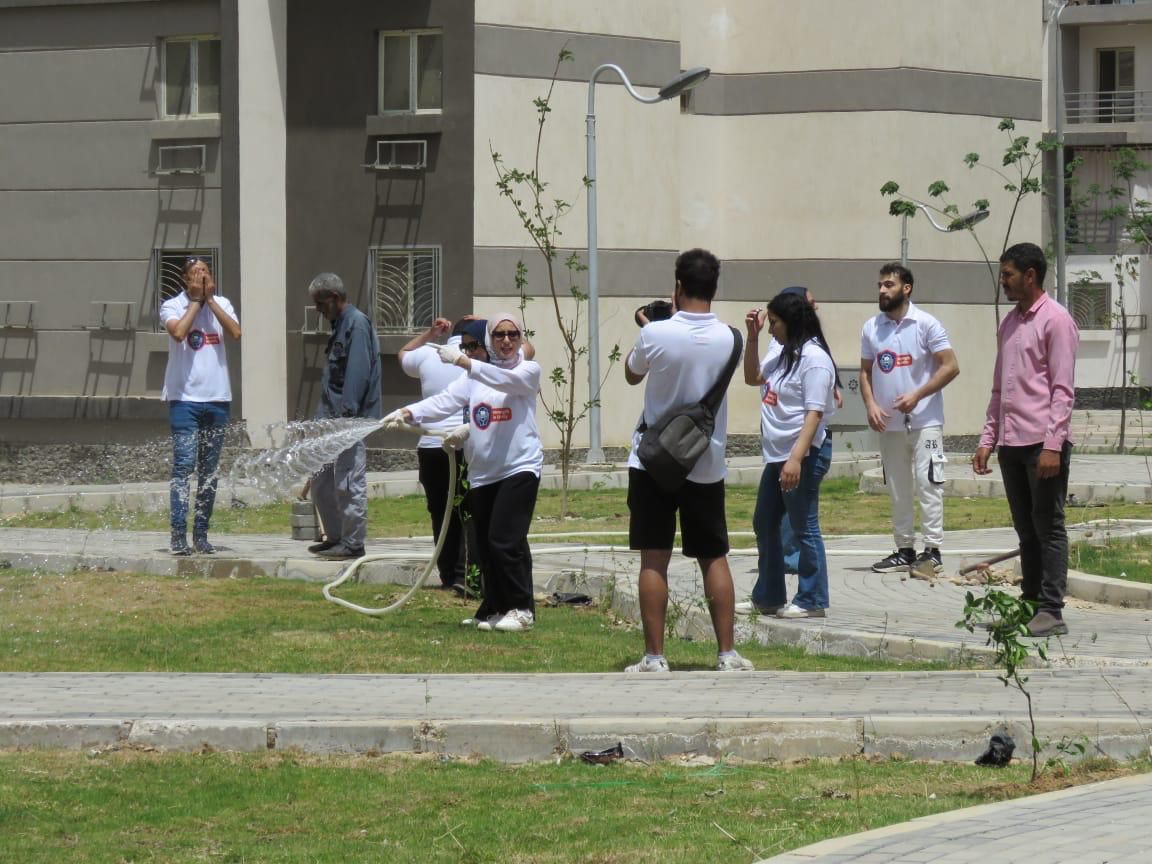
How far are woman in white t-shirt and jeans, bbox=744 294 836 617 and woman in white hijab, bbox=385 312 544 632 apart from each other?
1.37 metres

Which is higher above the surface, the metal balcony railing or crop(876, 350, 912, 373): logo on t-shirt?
the metal balcony railing

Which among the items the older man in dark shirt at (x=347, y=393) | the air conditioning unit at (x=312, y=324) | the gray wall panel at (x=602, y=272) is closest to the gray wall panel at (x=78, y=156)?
the air conditioning unit at (x=312, y=324)

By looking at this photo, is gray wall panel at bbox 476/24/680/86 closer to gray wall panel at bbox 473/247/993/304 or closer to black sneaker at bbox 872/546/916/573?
gray wall panel at bbox 473/247/993/304

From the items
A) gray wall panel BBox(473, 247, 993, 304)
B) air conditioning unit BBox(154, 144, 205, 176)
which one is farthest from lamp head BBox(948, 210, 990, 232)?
air conditioning unit BBox(154, 144, 205, 176)

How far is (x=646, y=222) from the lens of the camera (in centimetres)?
3097

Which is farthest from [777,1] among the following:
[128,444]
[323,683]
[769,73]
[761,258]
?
[323,683]

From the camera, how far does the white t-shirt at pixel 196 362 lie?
14.5 metres

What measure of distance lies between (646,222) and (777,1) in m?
5.15

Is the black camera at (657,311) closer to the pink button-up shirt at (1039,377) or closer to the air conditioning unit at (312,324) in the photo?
the pink button-up shirt at (1039,377)

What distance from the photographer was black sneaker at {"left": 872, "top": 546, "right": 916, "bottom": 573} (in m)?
13.2

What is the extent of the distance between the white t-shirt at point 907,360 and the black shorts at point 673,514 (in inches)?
153

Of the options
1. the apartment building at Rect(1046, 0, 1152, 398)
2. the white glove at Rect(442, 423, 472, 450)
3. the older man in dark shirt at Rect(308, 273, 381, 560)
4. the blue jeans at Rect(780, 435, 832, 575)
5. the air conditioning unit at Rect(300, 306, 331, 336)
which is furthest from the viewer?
the apartment building at Rect(1046, 0, 1152, 398)

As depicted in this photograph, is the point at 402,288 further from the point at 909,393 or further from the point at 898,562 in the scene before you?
the point at 909,393

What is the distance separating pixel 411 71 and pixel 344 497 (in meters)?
16.4
